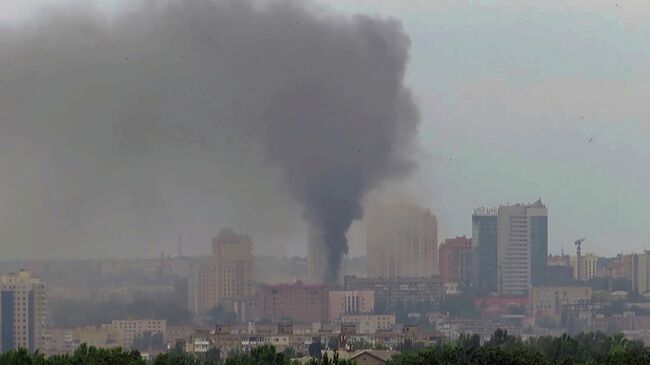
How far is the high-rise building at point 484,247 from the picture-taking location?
351 ft

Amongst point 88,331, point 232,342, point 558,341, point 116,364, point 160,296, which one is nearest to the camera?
point 116,364

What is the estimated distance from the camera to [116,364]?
31734 mm

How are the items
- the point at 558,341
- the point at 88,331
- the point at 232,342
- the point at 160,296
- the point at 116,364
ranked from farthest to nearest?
the point at 160,296
the point at 88,331
the point at 232,342
the point at 558,341
the point at 116,364

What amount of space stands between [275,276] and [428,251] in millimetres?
11341

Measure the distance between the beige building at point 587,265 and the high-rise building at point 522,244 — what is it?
8.78ft

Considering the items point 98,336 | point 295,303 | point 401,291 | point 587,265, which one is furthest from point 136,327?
point 587,265

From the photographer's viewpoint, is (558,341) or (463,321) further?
(463,321)

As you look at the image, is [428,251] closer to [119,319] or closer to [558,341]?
[119,319]

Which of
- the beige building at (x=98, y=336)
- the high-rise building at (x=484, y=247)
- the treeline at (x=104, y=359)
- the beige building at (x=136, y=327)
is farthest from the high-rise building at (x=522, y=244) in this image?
the treeline at (x=104, y=359)

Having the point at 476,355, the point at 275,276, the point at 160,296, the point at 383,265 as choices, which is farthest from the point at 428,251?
the point at 476,355

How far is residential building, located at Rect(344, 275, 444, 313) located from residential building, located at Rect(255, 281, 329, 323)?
4018 mm

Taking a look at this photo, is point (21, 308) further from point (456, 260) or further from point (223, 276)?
point (456, 260)

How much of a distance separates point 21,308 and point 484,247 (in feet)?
106

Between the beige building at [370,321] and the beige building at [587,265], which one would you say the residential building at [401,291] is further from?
the beige building at [587,265]
